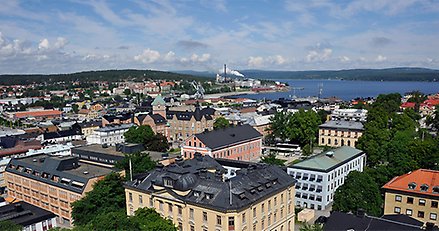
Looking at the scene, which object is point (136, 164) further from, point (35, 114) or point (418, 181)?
point (35, 114)

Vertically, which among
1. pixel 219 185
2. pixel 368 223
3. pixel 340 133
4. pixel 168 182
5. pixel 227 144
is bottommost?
pixel 340 133

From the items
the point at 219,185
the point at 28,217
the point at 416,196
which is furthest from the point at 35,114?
the point at 416,196

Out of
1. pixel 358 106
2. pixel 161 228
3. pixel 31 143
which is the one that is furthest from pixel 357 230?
pixel 358 106

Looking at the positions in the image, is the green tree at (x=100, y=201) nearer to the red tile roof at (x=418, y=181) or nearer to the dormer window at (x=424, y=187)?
the red tile roof at (x=418, y=181)

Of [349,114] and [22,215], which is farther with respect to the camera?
[349,114]

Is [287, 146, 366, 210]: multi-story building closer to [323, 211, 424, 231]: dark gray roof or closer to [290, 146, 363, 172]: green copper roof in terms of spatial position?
[290, 146, 363, 172]: green copper roof

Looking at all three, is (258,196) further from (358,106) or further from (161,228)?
(358,106)

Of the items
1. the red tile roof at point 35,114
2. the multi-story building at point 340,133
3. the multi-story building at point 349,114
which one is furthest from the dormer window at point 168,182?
the red tile roof at point 35,114
